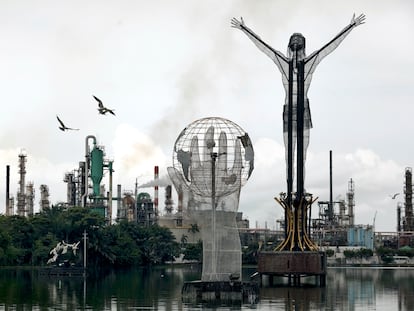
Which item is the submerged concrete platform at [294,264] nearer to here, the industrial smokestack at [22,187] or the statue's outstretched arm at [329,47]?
the statue's outstretched arm at [329,47]

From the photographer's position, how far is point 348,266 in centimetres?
14862

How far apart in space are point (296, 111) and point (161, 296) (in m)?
28.9

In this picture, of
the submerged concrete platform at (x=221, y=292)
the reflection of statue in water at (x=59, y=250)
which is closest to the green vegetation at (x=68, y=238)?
the reflection of statue in water at (x=59, y=250)

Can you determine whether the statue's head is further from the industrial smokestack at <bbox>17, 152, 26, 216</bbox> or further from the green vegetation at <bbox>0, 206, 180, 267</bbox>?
the industrial smokestack at <bbox>17, 152, 26, 216</bbox>

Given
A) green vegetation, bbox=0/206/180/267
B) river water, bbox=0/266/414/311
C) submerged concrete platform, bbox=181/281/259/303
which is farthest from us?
green vegetation, bbox=0/206/180/267

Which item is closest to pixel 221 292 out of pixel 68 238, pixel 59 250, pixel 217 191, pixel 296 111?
pixel 217 191

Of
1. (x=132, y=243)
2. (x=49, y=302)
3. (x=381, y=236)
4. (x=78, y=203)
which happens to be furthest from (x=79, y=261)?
(x=381, y=236)

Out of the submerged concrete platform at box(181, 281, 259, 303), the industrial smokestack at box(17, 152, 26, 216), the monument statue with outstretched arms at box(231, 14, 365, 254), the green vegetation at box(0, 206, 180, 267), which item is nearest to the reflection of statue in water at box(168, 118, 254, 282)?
the submerged concrete platform at box(181, 281, 259, 303)

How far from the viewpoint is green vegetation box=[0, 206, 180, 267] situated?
119 m

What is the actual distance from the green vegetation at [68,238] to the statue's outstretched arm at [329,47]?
136 ft

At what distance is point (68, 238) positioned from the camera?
4783 inches

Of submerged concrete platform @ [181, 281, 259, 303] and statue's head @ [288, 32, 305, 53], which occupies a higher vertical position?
statue's head @ [288, 32, 305, 53]

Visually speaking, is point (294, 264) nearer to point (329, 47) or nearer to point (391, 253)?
point (329, 47)

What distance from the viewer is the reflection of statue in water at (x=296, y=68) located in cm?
8700
